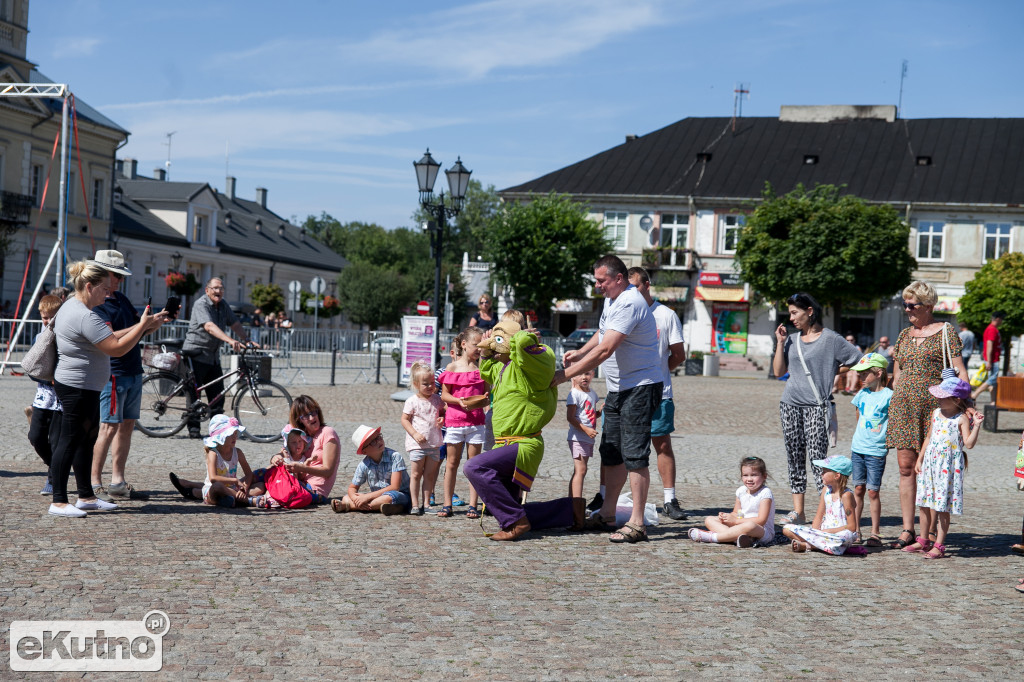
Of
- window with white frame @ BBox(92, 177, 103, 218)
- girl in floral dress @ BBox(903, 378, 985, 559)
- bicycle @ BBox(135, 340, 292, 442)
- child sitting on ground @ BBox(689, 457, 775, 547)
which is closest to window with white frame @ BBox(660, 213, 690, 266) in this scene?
window with white frame @ BBox(92, 177, 103, 218)

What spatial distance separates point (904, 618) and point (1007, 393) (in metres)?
13.3

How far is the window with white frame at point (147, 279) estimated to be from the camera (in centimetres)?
5550

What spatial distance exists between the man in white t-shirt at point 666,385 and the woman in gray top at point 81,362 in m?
3.69

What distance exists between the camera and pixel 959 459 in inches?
279

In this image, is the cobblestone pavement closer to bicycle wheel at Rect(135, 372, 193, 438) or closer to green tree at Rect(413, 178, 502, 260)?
bicycle wheel at Rect(135, 372, 193, 438)

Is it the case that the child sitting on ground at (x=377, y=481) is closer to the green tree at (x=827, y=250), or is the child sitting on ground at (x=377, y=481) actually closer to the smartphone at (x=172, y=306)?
the smartphone at (x=172, y=306)

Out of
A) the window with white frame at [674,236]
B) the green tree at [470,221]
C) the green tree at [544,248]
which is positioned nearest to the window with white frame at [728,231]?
the window with white frame at [674,236]

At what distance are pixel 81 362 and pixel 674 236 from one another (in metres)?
49.9

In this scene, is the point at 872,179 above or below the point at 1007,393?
above

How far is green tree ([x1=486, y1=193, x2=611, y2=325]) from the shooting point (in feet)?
161

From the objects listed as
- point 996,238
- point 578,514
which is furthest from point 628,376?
point 996,238

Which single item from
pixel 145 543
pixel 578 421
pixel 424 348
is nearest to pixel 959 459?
pixel 578 421

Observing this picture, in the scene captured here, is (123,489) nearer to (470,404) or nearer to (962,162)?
(470,404)

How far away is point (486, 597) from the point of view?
5586 millimetres
